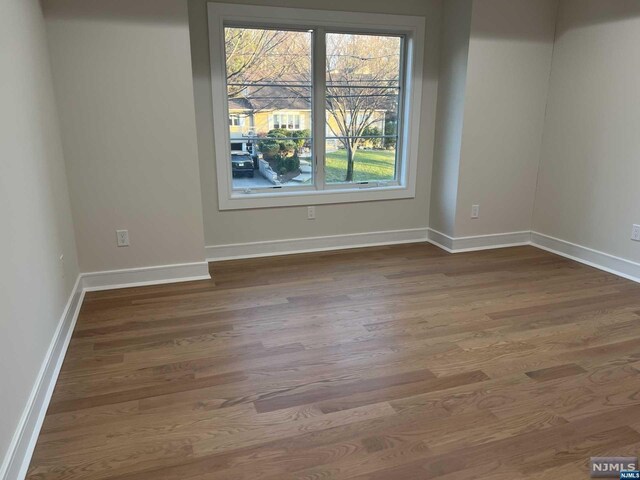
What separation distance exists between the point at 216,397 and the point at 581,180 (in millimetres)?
3507

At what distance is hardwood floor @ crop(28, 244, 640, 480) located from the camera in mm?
1732

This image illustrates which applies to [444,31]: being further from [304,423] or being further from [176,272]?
[304,423]

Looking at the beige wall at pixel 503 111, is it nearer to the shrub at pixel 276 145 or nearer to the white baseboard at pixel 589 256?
the white baseboard at pixel 589 256

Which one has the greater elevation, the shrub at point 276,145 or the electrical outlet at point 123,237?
the shrub at point 276,145

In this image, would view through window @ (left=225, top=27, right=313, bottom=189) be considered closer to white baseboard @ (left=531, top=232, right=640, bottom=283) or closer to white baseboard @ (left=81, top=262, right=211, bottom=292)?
white baseboard @ (left=81, top=262, right=211, bottom=292)

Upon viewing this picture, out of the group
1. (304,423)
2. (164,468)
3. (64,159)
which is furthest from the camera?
(64,159)

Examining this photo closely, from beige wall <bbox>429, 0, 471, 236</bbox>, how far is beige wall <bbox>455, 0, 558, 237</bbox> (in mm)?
58

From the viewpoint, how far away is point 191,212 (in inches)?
137

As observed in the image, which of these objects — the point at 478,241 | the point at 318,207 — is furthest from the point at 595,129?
the point at 318,207

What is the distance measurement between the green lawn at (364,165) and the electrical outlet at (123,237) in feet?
6.04

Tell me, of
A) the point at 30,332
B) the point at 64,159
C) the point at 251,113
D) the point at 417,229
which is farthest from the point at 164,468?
the point at 417,229

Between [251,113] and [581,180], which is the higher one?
[251,113]

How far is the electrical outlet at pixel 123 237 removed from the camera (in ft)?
11.0

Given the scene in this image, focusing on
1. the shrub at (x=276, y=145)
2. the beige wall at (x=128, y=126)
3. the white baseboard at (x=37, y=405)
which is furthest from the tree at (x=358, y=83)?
the white baseboard at (x=37, y=405)
